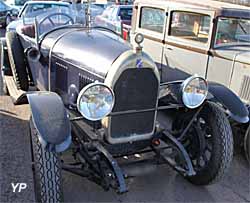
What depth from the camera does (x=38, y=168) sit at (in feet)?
8.08

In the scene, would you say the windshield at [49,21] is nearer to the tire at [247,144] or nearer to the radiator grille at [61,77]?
the radiator grille at [61,77]

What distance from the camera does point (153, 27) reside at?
544cm

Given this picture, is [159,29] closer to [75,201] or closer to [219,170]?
[219,170]

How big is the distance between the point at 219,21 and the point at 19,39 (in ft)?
9.19

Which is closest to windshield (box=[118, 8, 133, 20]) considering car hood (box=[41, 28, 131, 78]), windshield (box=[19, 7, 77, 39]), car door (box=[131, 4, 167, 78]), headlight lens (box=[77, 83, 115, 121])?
car door (box=[131, 4, 167, 78])

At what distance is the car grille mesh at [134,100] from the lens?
270 centimetres

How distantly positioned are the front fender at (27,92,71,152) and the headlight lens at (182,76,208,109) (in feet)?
3.56

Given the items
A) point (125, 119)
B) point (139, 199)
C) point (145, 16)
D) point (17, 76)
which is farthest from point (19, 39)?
point (139, 199)

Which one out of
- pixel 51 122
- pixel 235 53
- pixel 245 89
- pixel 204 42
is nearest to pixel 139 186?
pixel 51 122

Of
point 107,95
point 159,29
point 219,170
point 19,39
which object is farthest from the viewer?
point 159,29

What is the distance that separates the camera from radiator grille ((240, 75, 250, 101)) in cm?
402

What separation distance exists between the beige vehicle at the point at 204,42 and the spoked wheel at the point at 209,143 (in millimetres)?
386

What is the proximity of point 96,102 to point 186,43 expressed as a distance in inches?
104

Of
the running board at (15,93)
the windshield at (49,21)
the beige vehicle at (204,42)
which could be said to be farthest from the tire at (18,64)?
the beige vehicle at (204,42)
